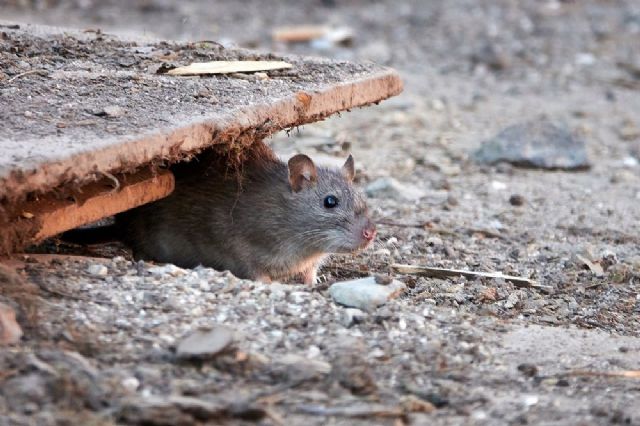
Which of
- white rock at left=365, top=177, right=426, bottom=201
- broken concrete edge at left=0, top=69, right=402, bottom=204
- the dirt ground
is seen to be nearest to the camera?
the dirt ground

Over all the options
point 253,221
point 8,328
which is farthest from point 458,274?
point 8,328

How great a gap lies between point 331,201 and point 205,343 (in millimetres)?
2185

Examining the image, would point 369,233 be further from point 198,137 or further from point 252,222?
point 198,137

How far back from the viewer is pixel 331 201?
607 centimetres

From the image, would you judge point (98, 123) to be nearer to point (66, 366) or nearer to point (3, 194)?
point (3, 194)

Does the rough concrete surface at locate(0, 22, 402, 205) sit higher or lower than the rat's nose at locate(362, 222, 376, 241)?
higher

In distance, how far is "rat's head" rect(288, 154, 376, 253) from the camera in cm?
595

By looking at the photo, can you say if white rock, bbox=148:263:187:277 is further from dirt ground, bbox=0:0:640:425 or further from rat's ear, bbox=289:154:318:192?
rat's ear, bbox=289:154:318:192

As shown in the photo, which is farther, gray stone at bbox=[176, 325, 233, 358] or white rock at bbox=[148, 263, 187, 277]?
white rock at bbox=[148, 263, 187, 277]

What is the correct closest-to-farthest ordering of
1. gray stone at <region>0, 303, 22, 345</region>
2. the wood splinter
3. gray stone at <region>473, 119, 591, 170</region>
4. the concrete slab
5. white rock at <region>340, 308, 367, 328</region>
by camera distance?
gray stone at <region>0, 303, 22, 345</region>, the concrete slab, white rock at <region>340, 308, 367, 328</region>, the wood splinter, gray stone at <region>473, 119, 591, 170</region>

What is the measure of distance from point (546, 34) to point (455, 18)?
1233 mm

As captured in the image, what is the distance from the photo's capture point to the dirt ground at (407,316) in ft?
12.3

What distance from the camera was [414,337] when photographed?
4.47 m

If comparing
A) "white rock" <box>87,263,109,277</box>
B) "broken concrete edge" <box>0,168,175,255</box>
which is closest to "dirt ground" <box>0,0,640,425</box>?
"white rock" <box>87,263,109,277</box>
